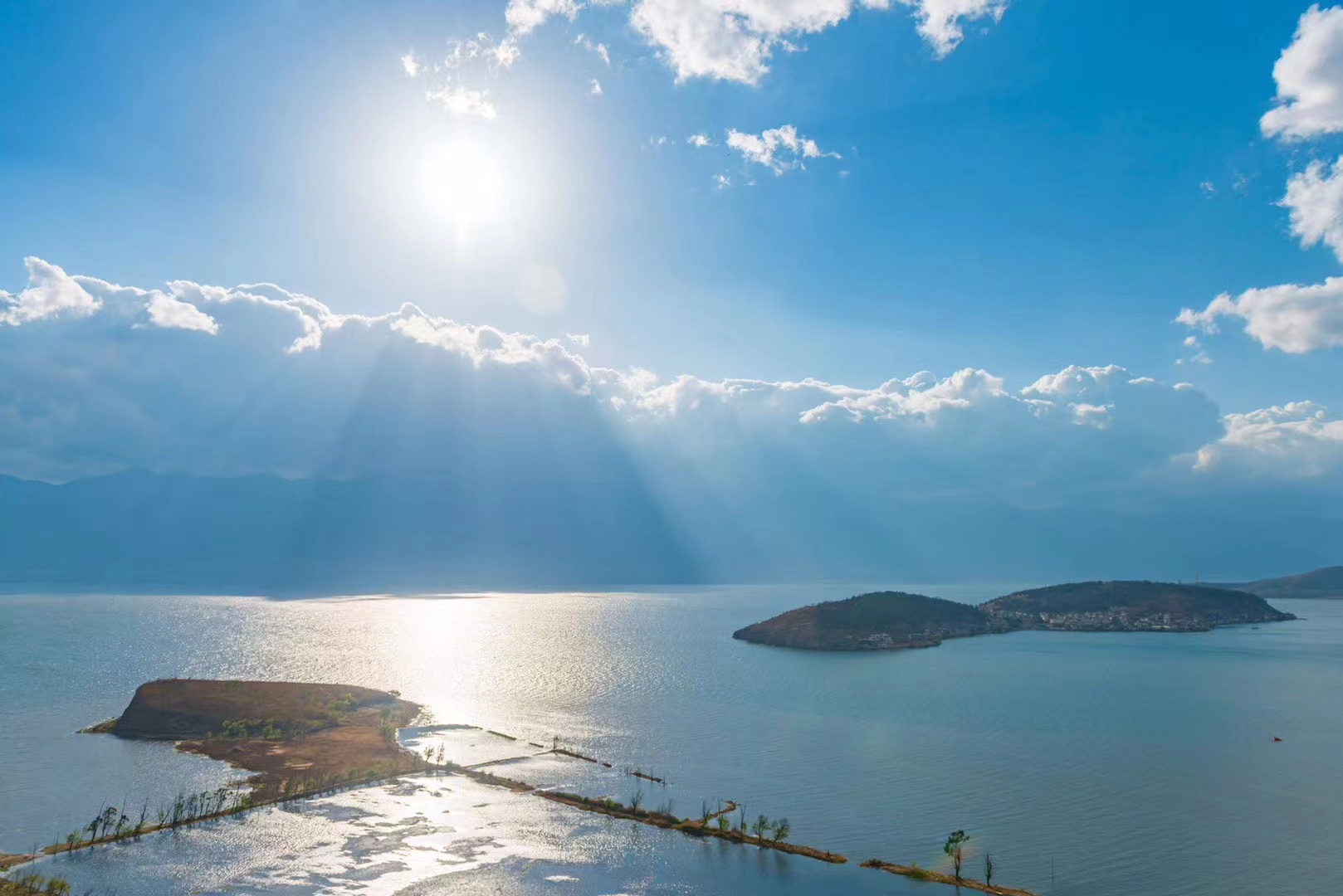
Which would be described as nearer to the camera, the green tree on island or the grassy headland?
the green tree on island

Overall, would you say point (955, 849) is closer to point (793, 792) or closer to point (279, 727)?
point (793, 792)

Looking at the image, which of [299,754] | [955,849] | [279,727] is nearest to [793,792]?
[955,849]

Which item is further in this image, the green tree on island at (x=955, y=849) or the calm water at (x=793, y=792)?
the calm water at (x=793, y=792)

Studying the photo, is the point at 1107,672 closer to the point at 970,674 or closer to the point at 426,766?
the point at 970,674

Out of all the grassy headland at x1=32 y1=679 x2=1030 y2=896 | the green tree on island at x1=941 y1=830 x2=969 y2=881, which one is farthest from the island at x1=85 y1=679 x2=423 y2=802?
the green tree on island at x1=941 y1=830 x2=969 y2=881

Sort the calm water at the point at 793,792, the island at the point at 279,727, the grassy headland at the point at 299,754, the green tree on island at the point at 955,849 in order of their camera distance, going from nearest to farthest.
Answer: the green tree on island at the point at 955,849 → the calm water at the point at 793,792 → the grassy headland at the point at 299,754 → the island at the point at 279,727

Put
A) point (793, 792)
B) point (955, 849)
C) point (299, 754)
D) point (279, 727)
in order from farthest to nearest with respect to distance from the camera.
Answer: point (279, 727)
point (299, 754)
point (793, 792)
point (955, 849)

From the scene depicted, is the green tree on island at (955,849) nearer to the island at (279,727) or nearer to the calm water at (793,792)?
the calm water at (793,792)

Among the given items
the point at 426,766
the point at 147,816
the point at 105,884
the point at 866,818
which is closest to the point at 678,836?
the point at 866,818

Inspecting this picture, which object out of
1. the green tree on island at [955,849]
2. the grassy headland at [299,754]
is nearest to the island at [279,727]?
the grassy headland at [299,754]

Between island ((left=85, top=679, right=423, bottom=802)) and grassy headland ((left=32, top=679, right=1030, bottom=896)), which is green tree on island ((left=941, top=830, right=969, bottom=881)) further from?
island ((left=85, top=679, right=423, bottom=802))

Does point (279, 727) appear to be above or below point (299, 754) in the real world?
above
